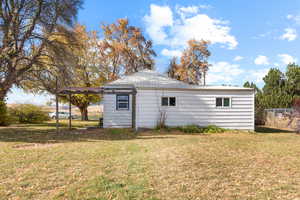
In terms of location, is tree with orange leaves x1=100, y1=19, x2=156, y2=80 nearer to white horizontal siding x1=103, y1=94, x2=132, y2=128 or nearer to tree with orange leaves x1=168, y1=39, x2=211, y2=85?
tree with orange leaves x1=168, y1=39, x2=211, y2=85

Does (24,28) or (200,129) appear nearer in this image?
(200,129)

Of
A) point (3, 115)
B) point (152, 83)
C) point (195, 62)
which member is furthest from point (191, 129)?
point (195, 62)

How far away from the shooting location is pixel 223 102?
1172 cm

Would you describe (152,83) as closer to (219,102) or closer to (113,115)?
(113,115)

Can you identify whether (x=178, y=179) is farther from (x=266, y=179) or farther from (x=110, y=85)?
(x=110, y=85)

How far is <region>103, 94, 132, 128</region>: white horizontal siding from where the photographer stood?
489 inches

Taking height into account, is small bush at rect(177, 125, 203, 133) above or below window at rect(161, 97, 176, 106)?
below

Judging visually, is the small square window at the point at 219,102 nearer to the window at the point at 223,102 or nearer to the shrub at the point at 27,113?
the window at the point at 223,102

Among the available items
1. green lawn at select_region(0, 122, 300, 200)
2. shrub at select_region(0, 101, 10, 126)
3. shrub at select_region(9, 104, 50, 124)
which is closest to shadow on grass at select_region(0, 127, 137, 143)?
green lawn at select_region(0, 122, 300, 200)

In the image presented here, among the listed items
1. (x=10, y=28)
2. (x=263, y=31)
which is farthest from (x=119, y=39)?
(x=263, y=31)

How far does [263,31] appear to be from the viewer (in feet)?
55.2

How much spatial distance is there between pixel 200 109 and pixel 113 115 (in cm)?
569

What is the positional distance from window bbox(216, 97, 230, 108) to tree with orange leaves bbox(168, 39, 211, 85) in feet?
55.2

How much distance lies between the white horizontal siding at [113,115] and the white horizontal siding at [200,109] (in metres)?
1.67
